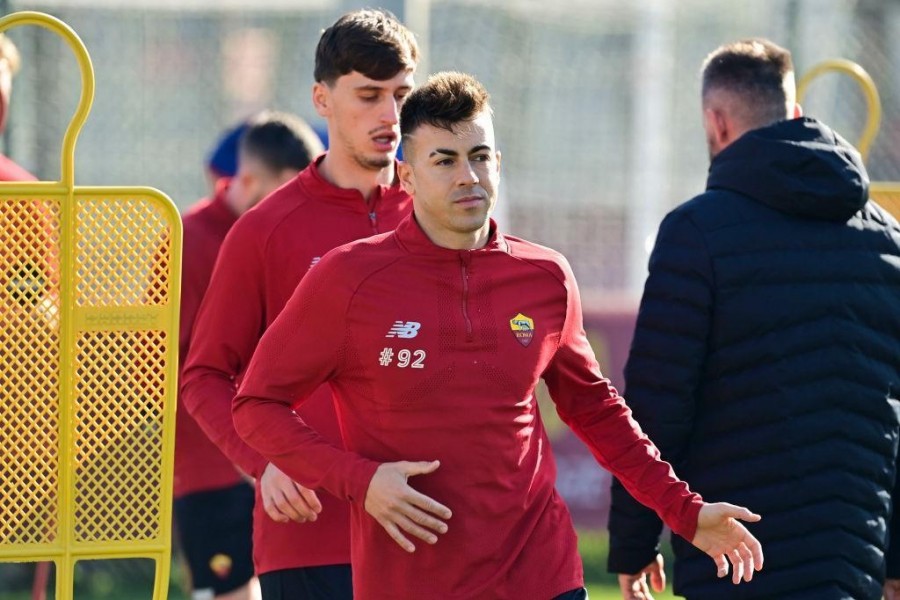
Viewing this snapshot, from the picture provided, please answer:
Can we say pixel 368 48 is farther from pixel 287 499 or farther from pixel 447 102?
pixel 287 499

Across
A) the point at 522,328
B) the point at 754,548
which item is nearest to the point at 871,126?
the point at 754,548

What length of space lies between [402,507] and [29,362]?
1.33 m

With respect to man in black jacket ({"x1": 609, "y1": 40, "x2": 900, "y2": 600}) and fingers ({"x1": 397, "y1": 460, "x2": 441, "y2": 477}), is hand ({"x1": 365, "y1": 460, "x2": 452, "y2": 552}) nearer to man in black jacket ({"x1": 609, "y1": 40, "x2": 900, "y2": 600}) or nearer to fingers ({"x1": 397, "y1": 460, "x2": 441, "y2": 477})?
fingers ({"x1": 397, "y1": 460, "x2": 441, "y2": 477})

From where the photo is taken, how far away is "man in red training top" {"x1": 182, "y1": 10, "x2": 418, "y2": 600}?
447 centimetres

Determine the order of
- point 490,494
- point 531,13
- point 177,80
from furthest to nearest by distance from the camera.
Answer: point 531,13 < point 177,80 < point 490,494

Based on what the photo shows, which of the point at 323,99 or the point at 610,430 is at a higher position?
the point at 323,99

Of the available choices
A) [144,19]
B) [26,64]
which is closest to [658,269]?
[26,64]

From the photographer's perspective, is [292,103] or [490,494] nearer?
[490,494]

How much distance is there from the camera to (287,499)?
12.7 feet

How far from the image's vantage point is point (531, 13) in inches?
564

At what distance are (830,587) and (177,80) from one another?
847cm

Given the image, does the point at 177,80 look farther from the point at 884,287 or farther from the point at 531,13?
the point at 884,287

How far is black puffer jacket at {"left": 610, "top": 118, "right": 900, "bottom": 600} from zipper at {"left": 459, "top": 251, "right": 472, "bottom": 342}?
0.83 meters

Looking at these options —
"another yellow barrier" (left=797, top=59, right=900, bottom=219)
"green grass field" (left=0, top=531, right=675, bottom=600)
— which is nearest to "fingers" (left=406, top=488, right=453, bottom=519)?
"another yellow barrier" (left=797, top=59, right=900, bottom=219)
